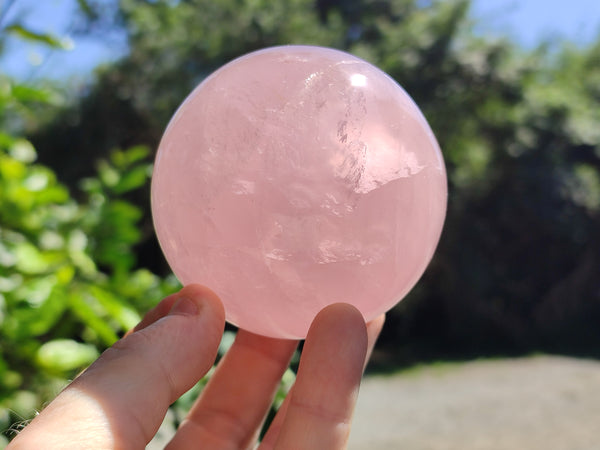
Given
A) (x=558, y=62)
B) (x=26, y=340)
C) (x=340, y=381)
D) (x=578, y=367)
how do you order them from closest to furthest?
1. (x=340, y=381)
2. (x=26, y=340)
3. (x=578, y=367)
4. (x=558, y=62)

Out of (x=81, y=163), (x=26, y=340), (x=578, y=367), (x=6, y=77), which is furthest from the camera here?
(x=81, y=163)

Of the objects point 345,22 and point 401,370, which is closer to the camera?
point 401,370

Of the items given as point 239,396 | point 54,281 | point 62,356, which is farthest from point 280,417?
point 54,281

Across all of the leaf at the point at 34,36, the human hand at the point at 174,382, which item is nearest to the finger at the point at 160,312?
the human hand at the point at 174,382

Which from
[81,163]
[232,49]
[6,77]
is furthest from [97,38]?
[6,77]

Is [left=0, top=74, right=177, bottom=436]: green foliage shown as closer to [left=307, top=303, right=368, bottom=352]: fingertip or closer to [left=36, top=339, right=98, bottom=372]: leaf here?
[left=36, top=339, right=98, bottom=372]: leaf

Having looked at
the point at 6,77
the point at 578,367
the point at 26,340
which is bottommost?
the point at 578,367

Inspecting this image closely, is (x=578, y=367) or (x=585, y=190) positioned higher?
(x=585, y=190)

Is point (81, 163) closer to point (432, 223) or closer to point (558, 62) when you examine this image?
point (432, 223)
